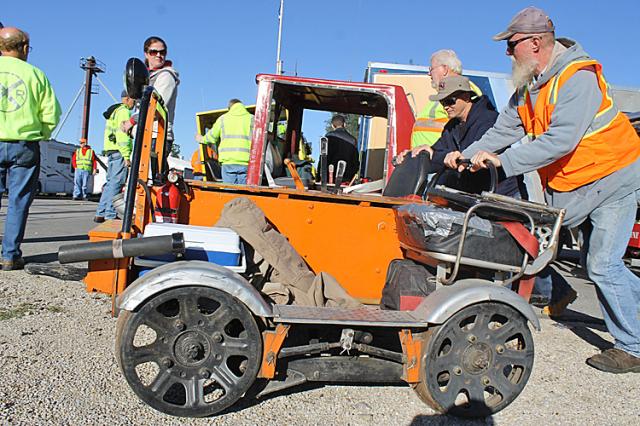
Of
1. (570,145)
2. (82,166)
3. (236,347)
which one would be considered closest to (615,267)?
(570,145)

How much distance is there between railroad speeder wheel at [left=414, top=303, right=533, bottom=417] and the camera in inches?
104

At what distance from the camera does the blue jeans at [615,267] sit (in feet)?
10.8

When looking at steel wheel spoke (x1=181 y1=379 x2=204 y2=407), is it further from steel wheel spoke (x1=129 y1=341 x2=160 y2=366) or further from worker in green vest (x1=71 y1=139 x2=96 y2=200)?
worker in green vest (x1=71 y1=139 x2=96 y2=200)

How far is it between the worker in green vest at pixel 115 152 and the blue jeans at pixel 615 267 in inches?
224

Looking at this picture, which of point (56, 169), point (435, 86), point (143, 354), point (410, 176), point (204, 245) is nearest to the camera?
point (143, 354)

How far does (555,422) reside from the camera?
2.77 m

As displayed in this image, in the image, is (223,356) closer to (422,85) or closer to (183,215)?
(183,215)

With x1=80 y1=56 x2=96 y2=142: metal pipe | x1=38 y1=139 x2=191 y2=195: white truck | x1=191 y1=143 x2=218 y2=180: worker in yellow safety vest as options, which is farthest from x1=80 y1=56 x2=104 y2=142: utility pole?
x1=191 y1=143 x2=218 y2=180: worker in yellow safety vest

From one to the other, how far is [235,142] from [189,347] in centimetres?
539

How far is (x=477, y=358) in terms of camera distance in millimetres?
2680

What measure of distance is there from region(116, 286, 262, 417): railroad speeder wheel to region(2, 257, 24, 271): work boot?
3.17 m

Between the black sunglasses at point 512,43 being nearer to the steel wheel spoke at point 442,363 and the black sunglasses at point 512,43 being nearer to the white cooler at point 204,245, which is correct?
the steel wheel spoke at point 442,363

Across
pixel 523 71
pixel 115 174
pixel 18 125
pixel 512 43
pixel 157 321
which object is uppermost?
pixel 512 43

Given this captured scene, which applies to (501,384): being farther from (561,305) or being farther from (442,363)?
(561,305)
